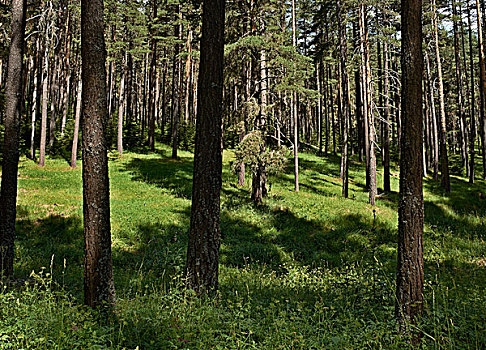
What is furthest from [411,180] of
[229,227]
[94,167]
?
[229,227]

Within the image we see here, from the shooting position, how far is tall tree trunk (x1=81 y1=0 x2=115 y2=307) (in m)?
4.43

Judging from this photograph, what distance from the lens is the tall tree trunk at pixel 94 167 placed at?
443cm

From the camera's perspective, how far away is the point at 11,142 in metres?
6.75

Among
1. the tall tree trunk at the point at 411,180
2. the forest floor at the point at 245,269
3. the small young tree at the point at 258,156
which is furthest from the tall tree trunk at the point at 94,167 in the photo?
the small young tree at the point at 258,156

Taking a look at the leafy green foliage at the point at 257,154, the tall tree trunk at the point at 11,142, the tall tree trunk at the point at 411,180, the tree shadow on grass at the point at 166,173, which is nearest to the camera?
the tall tree trunk at the point at 411,180

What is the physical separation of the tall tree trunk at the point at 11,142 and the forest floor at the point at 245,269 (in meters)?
0.88

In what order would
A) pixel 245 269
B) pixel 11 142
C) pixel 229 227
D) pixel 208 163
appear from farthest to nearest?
1. pixel 229 227
2. pixel 245 269
3. pixel 11 142
4. pixel 208 163

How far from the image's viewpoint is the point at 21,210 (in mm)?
12805

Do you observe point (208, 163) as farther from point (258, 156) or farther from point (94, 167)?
point (258, 156)

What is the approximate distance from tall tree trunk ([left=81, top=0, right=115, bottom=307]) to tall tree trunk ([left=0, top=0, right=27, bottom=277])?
10.2ft

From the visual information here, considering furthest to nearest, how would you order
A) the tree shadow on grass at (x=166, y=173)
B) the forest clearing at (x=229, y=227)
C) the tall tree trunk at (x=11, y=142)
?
the tree shadow on grass at (x=166, y=173) → the tall tree trunk at (x=11, y=142) → the forest clearing at (x=229, y=227)

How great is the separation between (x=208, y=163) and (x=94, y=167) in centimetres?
171

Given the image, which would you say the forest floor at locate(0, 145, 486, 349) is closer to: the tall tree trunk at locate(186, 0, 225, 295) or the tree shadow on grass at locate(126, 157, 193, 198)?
the tree shadow on grass at locate(126, 157, 193, 198)

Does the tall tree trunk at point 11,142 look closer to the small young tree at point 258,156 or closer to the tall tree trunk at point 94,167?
the tall tree trunk at point 94,167
